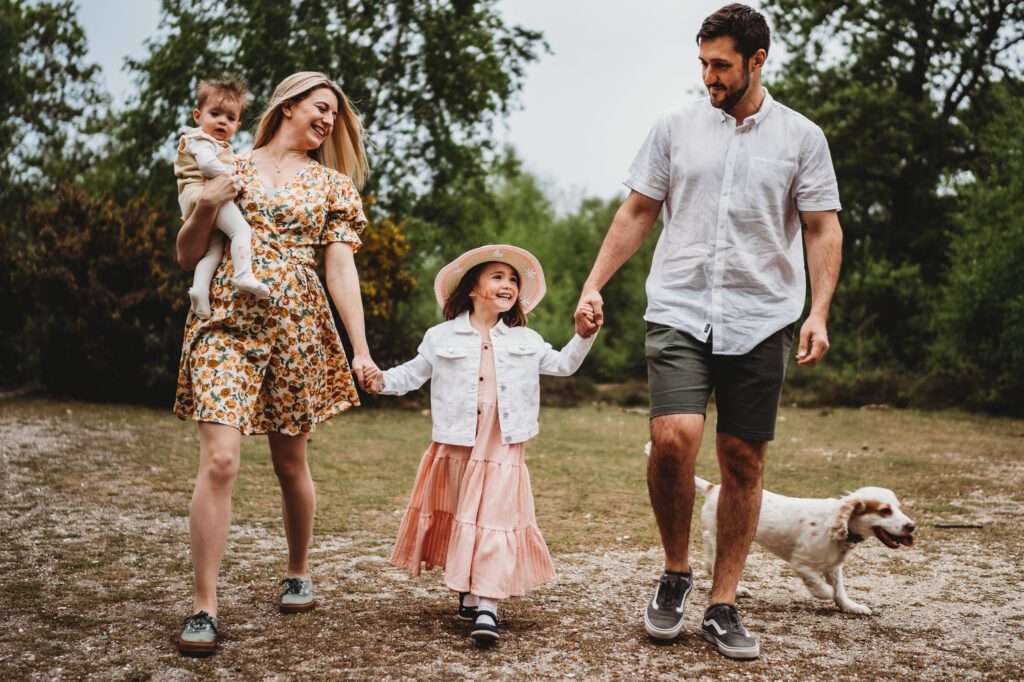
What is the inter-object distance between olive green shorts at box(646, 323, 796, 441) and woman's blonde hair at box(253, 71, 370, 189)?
159 cm

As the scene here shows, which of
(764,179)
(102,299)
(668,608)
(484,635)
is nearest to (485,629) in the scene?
(484,635)

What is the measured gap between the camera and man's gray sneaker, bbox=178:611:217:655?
3.44m

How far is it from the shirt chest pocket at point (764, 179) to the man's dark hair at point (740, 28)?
1.38 feet

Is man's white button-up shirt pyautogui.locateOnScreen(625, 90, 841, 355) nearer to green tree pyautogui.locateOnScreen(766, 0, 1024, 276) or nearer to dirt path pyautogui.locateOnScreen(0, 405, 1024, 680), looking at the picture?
dirt path pyautogui.locateOnScreen(0, 405, 1024, 680)

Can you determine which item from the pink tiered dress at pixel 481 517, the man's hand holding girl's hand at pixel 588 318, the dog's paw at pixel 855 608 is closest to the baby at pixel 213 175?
the pink tiered dress at pixel 481 517

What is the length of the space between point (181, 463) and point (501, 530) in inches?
206

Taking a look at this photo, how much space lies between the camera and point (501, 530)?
12.8 ft

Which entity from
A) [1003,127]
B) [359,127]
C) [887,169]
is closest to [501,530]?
[359,127]

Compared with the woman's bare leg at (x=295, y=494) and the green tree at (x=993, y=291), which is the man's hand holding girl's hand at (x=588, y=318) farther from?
the green tree at (x=993, y=291)

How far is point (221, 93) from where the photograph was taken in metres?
4.34

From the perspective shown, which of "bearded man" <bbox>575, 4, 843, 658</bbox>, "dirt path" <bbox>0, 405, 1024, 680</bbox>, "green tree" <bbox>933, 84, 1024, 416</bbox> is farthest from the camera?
"green tree" <bbox>933, 84, 1024, 416</bbox>

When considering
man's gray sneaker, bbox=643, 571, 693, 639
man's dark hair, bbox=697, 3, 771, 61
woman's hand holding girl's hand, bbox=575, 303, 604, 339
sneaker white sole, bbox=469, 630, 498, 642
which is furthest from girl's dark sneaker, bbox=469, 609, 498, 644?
man's dark hair, bbox=697, 3, 771, 61

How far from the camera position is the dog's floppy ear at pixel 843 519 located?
170 inches

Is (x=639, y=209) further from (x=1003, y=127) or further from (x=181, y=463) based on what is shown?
(x=1003, y=127)
